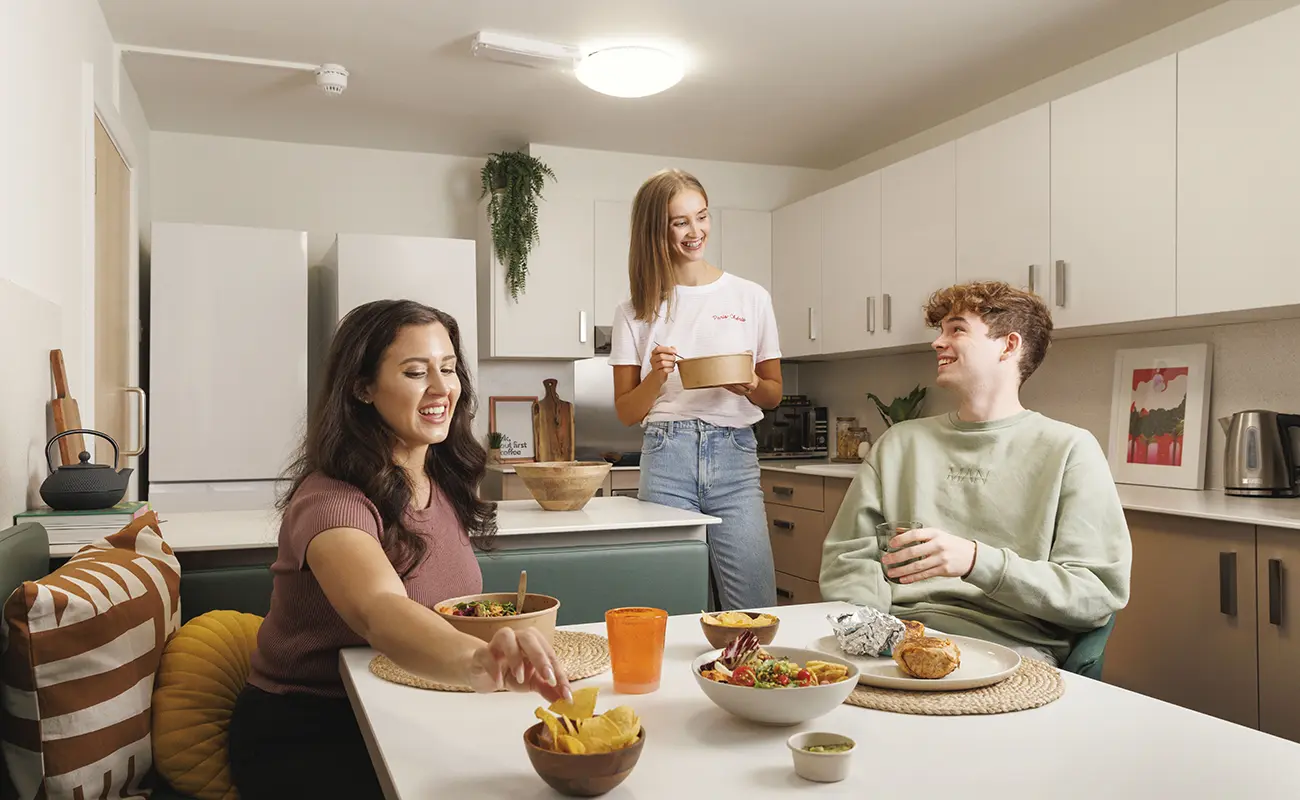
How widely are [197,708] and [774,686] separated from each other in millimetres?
1041

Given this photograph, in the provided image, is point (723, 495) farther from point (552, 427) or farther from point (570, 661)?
point (552, 427)

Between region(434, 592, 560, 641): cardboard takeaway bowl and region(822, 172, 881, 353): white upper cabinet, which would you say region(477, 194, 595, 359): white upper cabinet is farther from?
region(434, 592, 560, 641): cardboard takeaway bowl

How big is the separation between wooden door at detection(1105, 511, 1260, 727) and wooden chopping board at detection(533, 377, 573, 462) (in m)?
2.79

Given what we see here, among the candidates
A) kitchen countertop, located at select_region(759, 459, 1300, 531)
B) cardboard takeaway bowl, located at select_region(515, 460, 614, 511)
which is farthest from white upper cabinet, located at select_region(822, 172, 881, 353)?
cardboard takeaway bowl, located at select_region(515, 460, 614, 511)

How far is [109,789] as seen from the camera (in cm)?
141

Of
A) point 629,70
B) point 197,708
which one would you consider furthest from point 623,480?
point 197,708

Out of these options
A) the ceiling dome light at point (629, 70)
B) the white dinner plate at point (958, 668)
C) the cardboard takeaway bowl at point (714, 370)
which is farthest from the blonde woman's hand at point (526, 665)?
the ceiling dome light at point (629, 70)

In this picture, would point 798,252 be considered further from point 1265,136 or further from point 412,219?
point 1265,136

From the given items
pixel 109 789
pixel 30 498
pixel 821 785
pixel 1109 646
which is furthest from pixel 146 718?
pixel 1109 646

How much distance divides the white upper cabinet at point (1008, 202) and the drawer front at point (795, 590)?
143cm

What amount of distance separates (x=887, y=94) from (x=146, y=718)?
3533 mm

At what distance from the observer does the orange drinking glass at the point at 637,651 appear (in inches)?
43.6

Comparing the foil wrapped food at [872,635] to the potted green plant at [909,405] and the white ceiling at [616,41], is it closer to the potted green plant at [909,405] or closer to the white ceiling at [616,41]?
the white ceiling at [616,41]

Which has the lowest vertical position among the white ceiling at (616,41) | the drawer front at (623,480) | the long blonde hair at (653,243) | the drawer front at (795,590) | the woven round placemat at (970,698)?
the drawer front at (795,590)
